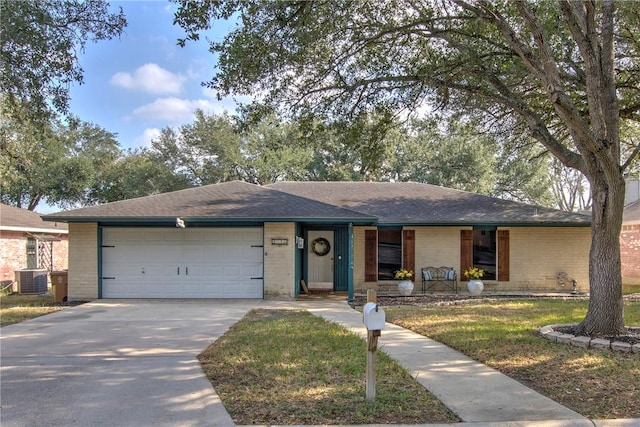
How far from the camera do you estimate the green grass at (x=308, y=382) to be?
4.39 metres

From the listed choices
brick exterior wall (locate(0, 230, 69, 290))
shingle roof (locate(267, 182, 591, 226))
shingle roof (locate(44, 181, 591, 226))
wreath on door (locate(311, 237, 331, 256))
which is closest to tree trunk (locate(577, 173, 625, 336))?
shingle roof (locate(44, 181, 591, 226))

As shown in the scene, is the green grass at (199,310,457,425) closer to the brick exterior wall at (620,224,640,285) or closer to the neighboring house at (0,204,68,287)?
the neighboring house at (0,204,68,287)

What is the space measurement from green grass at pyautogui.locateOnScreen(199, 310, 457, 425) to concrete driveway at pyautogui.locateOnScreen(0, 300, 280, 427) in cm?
32

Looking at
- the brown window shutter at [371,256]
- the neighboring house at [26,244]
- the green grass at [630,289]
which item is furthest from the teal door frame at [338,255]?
the neighboring house at [26,244]

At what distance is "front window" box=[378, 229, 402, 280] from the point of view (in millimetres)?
15766

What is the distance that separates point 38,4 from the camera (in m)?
5.87

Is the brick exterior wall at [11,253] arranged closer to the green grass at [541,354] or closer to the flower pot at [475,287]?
the green grass at [541,354]

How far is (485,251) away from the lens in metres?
15.9

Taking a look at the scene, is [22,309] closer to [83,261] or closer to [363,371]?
[83,261]

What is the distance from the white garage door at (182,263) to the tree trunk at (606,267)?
8.54 meters

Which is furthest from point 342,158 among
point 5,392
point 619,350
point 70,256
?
point 5,392

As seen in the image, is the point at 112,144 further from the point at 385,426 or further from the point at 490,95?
the point at 385,426

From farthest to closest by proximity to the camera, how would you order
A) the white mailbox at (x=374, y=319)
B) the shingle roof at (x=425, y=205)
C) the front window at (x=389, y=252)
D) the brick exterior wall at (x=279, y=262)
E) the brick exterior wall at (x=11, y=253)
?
the brick exterior wall at (x=11, y=253), the front window at (x=389, y=252), the shingle roof at (x=425, y=205), the brick exterior wall at (x=279, y=262), the white mailbox at (x=374, y=319)

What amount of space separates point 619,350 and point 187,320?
775 cm
